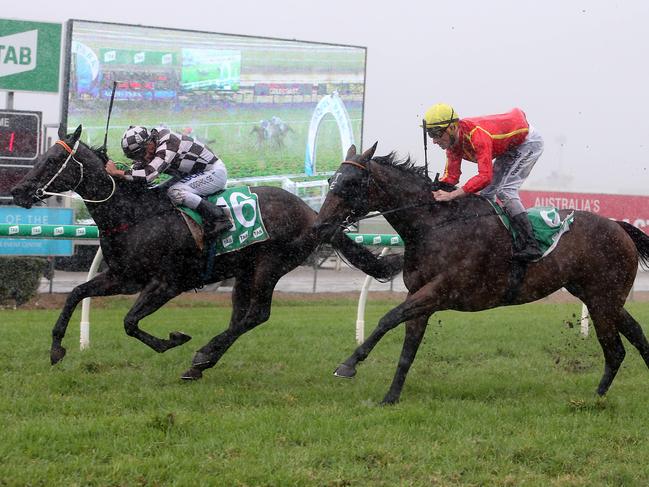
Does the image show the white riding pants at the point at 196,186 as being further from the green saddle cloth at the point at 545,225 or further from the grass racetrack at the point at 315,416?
the green saddle cloth at the point at 545,225

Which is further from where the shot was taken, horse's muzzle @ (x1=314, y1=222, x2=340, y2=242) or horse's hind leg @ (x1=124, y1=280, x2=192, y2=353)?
horse's hind leg @ (x1=124, y1=280, x2=192, y2=353)

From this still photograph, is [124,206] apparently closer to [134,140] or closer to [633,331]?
[134,140]

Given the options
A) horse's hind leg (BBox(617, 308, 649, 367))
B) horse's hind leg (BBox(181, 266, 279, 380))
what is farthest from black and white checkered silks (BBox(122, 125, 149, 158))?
horse's hind leg (BBox(617, 308, 649, 367))

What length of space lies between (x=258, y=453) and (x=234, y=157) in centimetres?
1477

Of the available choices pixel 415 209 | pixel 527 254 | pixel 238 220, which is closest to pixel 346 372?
pixel 415 209

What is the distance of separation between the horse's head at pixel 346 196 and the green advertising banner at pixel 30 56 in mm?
7562

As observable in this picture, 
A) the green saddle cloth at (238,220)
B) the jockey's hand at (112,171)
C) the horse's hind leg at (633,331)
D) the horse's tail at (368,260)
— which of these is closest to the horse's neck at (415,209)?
the horse's tail at (368,260)

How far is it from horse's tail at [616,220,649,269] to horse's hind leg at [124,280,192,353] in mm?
3147

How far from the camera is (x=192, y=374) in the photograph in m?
6.05

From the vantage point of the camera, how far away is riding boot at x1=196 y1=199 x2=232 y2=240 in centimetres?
609

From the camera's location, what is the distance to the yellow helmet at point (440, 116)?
5.52 m

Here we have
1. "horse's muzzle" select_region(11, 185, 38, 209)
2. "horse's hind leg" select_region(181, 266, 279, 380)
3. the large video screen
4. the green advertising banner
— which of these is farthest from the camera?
the large video screen

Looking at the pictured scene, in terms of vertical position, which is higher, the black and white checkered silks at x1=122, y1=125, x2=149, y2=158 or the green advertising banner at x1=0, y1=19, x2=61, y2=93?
the green advertising banner at x1=0, y1=19, x2=61, y2=93

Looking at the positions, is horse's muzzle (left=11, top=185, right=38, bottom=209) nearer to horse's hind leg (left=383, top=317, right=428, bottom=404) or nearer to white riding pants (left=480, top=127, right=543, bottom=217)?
horse's hind leg (left=383, top=317, right=428, bottom=404)
